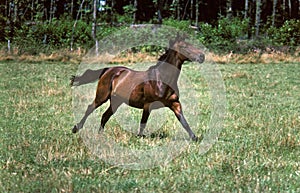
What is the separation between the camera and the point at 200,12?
63.5m

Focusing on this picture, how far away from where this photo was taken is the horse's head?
7201mm

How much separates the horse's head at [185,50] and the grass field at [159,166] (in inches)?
52.3

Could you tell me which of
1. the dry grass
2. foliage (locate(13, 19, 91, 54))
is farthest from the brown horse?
foliage (locate(13, 19, 91, 54))

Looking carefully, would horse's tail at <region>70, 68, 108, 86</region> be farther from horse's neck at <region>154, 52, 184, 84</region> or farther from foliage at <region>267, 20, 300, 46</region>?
foliage at <region>267, 20, 300, 46</region>

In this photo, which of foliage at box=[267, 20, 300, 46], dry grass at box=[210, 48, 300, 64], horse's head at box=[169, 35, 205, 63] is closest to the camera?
horse's head at box=[169, 35, 205, 63]

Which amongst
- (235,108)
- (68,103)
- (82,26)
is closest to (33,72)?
(68,103)

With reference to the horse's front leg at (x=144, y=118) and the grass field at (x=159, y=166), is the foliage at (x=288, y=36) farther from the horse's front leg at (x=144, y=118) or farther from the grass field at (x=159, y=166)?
the horse's front leg at (x=144, y=118)

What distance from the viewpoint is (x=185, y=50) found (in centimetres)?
736

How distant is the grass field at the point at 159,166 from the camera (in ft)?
16.2

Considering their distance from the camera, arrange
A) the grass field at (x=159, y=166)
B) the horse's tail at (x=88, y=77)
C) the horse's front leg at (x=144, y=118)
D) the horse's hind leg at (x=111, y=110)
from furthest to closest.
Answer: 1. the horse's tail at (x=88, y=77)
2. the horse's hind leg at (x=111, y=110)
3. the horse's front leg at (x=144, y=118)
4. the grass field at (x=159, y=166)

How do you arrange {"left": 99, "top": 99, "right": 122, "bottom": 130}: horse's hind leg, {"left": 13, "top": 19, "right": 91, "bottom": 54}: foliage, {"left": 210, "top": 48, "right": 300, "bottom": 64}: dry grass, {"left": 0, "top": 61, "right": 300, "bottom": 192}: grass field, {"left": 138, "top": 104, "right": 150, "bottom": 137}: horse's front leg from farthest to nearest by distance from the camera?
{"left": 13, "top": 19, "right": 91, "bottom": 54}: foliage
{"left": 210, "top": 48, "right": 300, "bottom": 64}: dry grass
{"left": 99, "top": 99, "right": 122, "bottom": 130}: horse's hind leg
{"left": 138, "top": 104, "right": 150, "bottom": 137}: horse's front leg
{"left": 0, "top": 61, "right": 300, "bottom": 192}: grass field

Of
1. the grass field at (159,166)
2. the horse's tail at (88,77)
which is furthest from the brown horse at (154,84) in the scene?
the grass field at (159,166)

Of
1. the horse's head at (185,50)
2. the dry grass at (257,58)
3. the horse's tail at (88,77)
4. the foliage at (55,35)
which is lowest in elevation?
the foliage at (55,35)

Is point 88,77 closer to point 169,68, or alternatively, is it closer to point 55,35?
point 169,68
